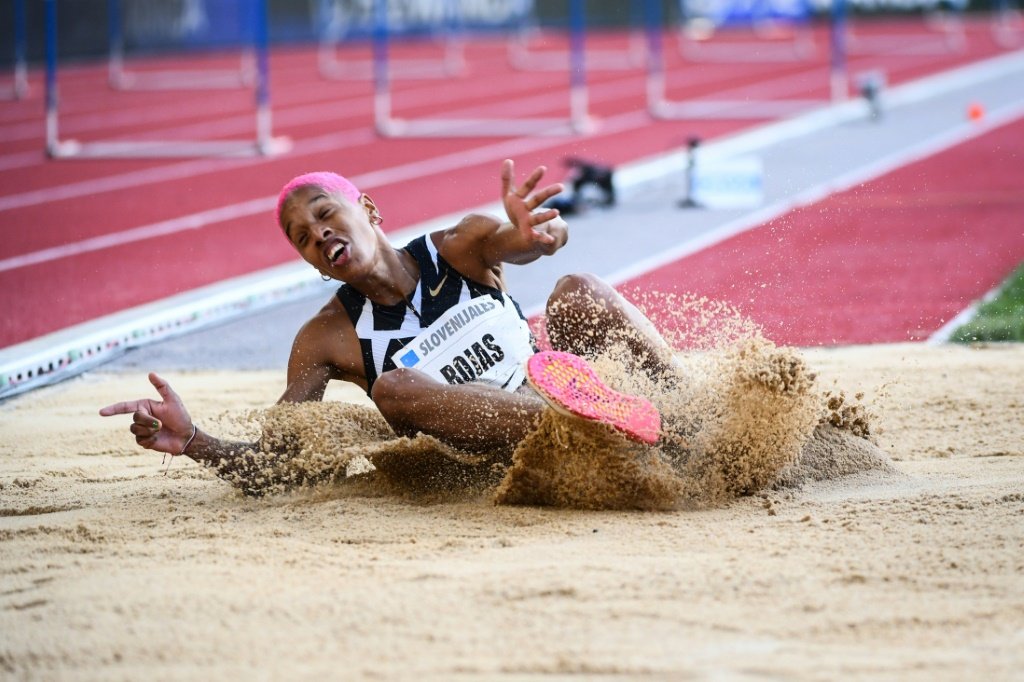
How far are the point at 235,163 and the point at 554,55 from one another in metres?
10.2

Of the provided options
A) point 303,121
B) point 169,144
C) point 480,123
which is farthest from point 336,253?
point 303,121

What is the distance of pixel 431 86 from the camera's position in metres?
16.2

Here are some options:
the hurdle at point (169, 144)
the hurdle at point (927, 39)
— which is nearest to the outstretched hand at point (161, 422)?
the hurdle at point (169, 144)

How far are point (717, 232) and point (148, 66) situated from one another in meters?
12.7

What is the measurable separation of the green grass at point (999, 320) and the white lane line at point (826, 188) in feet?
4.87

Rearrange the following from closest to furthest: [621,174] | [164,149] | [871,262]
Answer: [871,262] → [621,174] → [164,149]

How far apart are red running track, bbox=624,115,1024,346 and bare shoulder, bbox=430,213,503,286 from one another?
1.80 metres

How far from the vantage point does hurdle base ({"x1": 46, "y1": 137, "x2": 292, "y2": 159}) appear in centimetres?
1087

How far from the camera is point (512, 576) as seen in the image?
8.59 ft

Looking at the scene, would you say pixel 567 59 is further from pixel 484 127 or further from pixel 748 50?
pixel 484 127

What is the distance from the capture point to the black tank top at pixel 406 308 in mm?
3404

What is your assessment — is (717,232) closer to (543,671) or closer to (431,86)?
(543,671)

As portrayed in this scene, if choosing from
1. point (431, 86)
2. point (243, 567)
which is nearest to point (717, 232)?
point (243, 567)

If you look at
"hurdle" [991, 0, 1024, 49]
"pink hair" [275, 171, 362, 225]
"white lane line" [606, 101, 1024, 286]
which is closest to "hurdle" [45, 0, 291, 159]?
"white lane line" [606, 101, 1024, 286]
